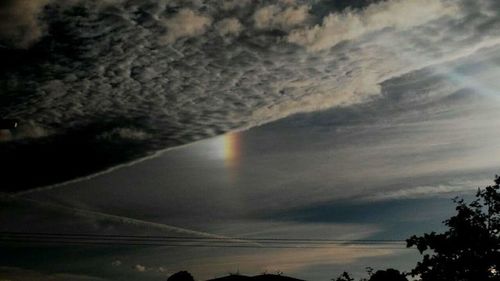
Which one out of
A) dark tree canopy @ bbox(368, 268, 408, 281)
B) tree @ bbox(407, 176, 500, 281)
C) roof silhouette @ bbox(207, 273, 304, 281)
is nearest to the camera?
tree @ bbox(407, 176, 500, 281)

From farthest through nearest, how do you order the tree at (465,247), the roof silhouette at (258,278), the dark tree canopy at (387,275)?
the dark tree canopy at (387,275), the roof silhouette at (258,278), the tree at (465,247)

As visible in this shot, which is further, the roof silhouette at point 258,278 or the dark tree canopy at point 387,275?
the dark tree canopy at point 387,275

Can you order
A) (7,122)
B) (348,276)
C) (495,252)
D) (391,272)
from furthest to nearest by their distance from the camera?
(348,276) < (391,272) < (495,252) < (7,122)

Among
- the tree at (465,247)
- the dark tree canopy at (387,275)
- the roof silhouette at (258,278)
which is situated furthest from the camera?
the dark tree canopy at (387,275)

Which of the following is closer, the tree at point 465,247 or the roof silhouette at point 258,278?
the tree at point 465,247

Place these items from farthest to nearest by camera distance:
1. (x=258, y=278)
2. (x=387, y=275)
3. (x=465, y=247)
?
(x=387, y=275) → (x=258, y=278) → (x=465, y=247)

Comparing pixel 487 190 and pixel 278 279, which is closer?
pixel 487 190

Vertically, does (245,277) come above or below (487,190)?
below

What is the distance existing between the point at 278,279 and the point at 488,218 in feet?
81.2

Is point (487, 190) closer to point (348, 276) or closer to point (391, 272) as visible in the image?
point (391, 272)

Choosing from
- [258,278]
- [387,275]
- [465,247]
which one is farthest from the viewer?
[387,275]

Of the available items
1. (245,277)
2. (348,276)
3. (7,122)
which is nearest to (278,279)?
(245,277)

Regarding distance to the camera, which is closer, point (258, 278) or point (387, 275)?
point (258, 278)

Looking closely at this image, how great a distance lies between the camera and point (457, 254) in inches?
1310
